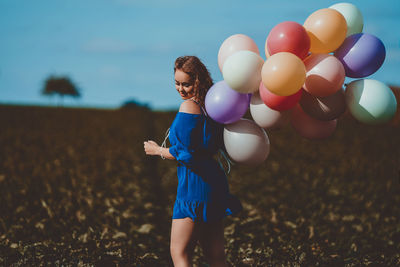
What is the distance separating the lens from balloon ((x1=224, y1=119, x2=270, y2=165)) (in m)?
2.39

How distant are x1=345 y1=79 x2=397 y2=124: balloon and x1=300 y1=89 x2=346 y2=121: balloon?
72 millimetres

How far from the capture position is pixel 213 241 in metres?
→ 2.61

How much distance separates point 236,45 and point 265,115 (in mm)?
524

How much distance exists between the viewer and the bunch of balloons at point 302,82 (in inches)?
86.3

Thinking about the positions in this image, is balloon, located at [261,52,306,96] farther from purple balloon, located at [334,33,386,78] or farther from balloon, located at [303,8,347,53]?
purple balloon, located at [334,33,386,78]

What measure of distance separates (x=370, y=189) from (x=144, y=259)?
194 inches

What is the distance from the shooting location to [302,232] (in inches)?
185

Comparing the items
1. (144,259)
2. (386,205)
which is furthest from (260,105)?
(386,205)

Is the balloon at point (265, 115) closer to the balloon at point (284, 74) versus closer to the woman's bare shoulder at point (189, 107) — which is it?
the balloon at point (284, 74)

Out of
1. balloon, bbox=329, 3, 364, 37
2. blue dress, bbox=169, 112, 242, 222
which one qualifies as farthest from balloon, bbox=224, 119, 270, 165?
balloon, bbox=329, 3, 364, 37

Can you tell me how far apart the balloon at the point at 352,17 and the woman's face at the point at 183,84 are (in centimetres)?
114

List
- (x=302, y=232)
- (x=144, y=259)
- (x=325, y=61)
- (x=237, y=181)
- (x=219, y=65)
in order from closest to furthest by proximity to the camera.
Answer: (x=325, y=61) → (x=219, y=65) → (x=144, y=259) → (x=302, y=232) → (x=237, y=181)

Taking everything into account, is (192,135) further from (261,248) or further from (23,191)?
(23,191)

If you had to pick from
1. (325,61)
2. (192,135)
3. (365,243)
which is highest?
(325,61)
